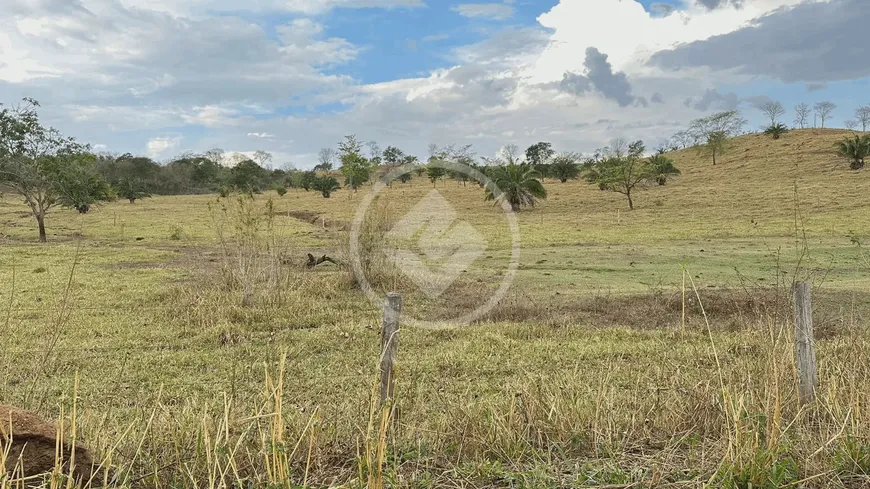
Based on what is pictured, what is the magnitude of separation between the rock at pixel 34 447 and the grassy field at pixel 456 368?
17 cm

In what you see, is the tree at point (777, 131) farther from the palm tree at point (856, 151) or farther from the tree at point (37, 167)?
the tree at point (37, 167)

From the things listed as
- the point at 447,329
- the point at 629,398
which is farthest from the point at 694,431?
the point at 447,329

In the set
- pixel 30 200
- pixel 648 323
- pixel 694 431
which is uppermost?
pixel 30 200

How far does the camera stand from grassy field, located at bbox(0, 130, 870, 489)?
133 inches

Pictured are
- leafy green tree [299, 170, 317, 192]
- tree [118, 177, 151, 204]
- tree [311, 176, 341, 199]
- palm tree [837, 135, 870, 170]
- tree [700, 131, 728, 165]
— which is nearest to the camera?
palm tree [837, 135, 870, 170]

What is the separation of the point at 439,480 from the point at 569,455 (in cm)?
95

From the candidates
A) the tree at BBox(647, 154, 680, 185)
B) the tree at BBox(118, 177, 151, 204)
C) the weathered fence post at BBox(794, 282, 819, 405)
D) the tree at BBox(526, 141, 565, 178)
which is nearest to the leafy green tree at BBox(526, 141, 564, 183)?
the tree at BBox(526, 141, 565, 178)

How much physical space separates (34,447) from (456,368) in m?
4.89

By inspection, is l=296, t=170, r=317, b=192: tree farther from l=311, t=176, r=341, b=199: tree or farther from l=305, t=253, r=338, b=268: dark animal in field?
l=305, t=253, r=338, b=268: dark animal in field

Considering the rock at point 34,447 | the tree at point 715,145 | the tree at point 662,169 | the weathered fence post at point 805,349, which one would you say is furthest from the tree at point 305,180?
the rock at point 34,447

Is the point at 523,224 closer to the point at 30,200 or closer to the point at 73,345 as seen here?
the point at 30,200

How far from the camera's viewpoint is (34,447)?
10.2 feet

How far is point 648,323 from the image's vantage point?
10164 mm

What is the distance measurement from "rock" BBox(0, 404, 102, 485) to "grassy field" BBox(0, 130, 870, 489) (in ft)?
0.57
